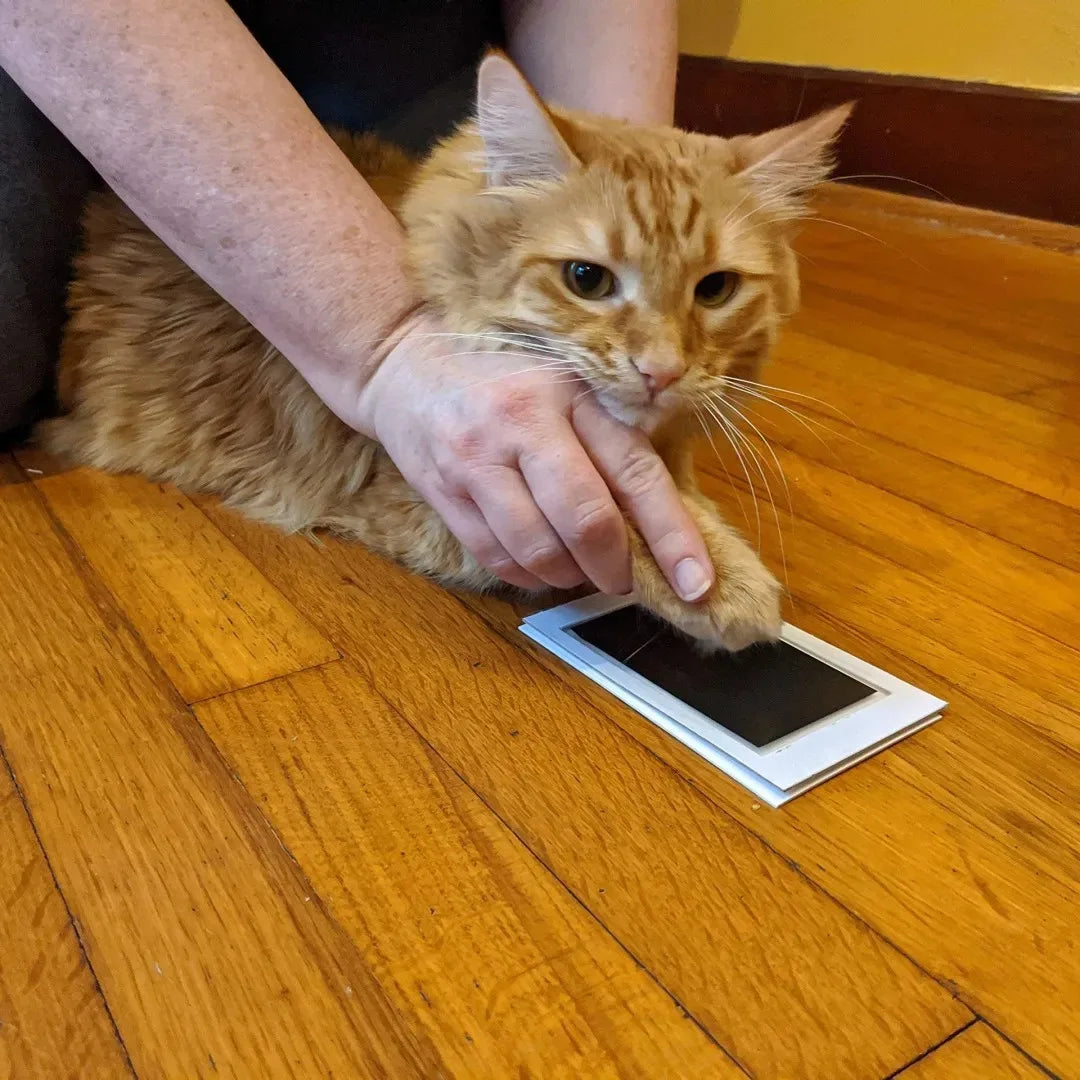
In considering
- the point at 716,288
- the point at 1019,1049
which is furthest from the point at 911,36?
the point at 1019,1049

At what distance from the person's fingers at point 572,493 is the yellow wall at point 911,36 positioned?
7.50 ft

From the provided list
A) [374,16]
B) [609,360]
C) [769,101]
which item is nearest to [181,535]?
[609,360]

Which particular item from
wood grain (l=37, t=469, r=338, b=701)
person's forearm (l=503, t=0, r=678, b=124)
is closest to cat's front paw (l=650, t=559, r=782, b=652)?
wood grain (l=37, t=469, r=338, b=701)

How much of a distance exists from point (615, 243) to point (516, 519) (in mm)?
277

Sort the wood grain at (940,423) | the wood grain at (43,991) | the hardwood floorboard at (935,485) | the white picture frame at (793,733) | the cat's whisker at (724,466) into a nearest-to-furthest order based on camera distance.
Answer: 1. the wood grain at (43,991)
2. the white picture frame at (793,733)
3. the cat's whisker at (724,466)
4. the hardwood floorboard at (935,485)
5. the wood grain at (940,423)

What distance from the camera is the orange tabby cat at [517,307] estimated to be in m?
0.92

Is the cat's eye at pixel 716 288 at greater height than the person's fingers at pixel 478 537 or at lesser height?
greater

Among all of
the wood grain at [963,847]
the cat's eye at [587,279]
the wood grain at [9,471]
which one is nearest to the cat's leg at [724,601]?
the wood grain at [963,847]

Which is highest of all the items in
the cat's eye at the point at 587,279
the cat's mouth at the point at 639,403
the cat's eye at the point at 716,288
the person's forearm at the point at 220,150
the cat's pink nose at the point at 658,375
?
the person's forearm at the point at 220,150

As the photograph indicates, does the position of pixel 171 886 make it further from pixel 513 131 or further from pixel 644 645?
pixel 513 131

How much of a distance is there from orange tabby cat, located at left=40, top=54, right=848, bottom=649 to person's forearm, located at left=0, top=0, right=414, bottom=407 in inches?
3.5

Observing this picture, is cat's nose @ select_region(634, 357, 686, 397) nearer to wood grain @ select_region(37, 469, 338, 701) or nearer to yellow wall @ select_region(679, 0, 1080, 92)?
wood grain @ select_region(37, 469, 338, 701)

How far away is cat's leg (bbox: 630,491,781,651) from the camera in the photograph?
3.04ft

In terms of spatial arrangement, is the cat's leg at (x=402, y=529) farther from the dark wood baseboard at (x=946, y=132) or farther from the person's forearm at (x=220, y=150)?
the dark wood baseboard at (x=946, y=132)
